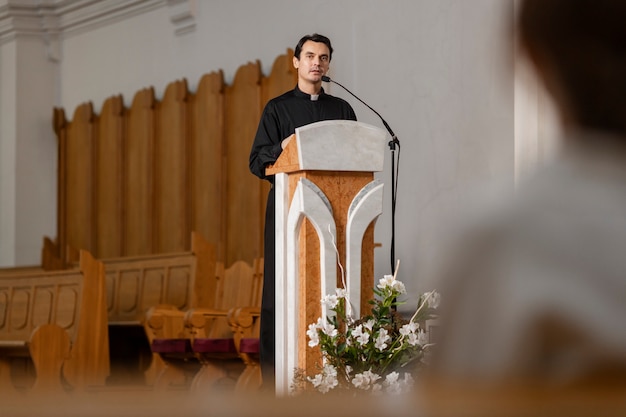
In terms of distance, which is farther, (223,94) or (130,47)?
(130,47)

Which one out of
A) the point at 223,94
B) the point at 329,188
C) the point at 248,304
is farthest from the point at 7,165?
the point at 329,188

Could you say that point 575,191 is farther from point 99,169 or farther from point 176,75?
point 99,169

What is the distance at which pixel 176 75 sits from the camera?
1252cm

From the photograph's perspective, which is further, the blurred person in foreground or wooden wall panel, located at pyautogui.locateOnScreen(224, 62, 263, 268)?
wooden wall panel, located at pyautogui.locateOnScreen(224, 62, 263, 268)

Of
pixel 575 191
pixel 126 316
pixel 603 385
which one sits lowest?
pixel 126 316

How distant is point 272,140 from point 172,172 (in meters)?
7.09

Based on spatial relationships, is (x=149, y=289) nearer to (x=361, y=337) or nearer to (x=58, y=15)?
(x=58, y=15)

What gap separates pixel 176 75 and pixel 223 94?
1.03 metres

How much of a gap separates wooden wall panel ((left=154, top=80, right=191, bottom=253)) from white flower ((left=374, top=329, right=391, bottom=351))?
7715mm

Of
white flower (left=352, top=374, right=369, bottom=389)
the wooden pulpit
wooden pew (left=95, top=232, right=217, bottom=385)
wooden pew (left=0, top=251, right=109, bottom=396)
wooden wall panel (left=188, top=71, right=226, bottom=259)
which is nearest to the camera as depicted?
white flower (left=352, top=374, right=369, bottom=389)

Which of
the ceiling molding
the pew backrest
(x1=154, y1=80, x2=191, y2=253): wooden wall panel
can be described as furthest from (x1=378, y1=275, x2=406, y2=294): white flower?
the ceiling molding

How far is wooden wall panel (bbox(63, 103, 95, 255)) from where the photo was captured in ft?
45.1

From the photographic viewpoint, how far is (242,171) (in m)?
11.6

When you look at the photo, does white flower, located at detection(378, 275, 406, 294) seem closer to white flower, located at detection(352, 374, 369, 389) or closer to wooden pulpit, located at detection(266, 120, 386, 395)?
wooden pulpit, located at detection(266, 120, 386, 395)
